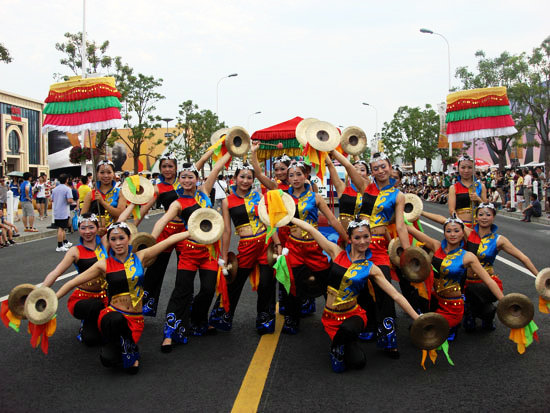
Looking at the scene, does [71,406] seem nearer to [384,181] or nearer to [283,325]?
[283,325]

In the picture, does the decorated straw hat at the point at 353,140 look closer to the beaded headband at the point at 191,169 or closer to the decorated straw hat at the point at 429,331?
the beaded headband at the point at 191,169

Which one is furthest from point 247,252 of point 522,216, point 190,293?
point 522,216

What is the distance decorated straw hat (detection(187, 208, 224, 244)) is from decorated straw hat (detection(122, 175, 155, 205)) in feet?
3.66

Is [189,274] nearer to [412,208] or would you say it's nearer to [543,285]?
[412,208]

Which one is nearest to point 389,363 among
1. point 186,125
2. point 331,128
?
point 331,128

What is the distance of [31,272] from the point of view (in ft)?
31.9

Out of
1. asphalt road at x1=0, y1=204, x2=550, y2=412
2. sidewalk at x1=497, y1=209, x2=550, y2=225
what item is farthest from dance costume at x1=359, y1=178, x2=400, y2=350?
sidewalk at x1=497, y1=209, x2=550, y2=225

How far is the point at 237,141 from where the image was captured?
5742 millimetres

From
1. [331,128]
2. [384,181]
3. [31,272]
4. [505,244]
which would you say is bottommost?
[31,272]

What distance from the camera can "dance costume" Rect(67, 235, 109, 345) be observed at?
495 cm

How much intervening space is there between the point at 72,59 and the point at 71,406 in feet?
91.6

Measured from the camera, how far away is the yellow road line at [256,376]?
373 centimetres

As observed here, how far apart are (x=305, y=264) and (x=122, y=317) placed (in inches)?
76.5

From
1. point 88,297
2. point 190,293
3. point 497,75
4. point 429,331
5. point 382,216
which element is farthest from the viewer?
point 497,75
